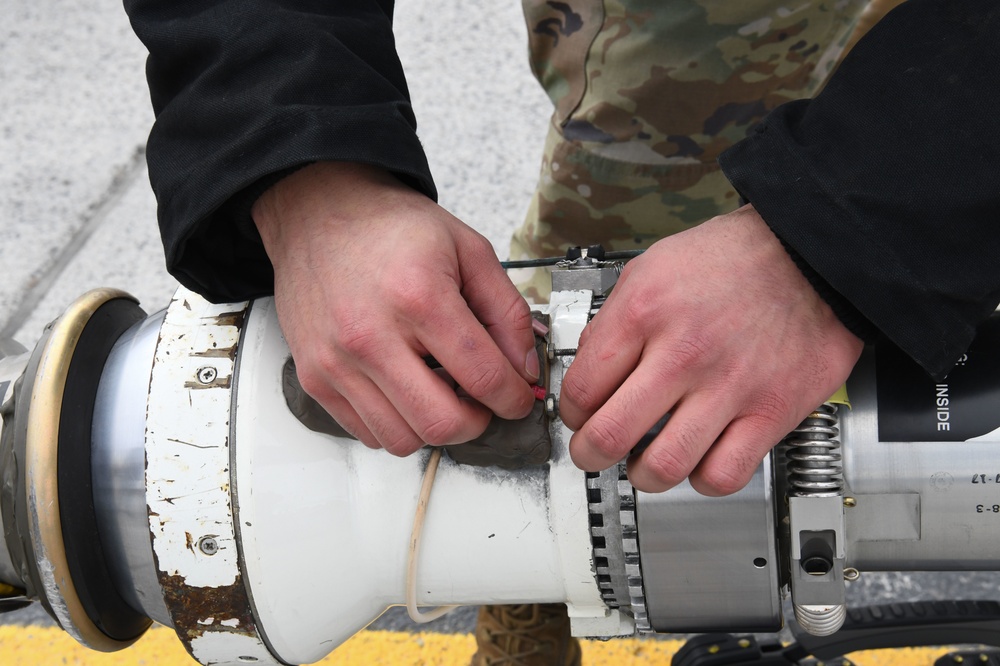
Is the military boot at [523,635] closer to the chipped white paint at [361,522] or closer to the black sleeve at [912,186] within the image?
the chipped white paint at [361,522]

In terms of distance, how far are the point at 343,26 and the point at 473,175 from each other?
1442 mm

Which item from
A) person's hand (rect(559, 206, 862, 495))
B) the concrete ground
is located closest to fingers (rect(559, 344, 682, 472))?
person's hand (rect(559, 206, 862, 495))

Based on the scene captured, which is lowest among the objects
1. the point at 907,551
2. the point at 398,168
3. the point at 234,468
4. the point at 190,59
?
the point at 907,551

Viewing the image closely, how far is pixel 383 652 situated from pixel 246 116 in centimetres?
99

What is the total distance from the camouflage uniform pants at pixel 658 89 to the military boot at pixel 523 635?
662mm

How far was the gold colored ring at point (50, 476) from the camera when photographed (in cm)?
78

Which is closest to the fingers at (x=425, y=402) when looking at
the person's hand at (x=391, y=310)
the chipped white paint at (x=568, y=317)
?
the person's hand at (x=391, y=310)

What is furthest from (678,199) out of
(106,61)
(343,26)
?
(106,61)

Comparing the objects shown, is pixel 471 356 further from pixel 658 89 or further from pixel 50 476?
pixel 658 89

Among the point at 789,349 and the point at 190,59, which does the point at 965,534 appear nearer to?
the point at 789,349

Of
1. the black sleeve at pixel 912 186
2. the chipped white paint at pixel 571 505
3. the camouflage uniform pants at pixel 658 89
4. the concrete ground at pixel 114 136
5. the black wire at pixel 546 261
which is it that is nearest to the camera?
the black sleeve at pixel 912 186

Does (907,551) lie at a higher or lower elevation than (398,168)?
lower

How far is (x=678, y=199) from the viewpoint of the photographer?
4.99ft

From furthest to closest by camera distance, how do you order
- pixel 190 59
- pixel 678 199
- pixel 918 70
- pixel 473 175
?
pixel 473 175, pixel 678 199, pixel 190 59, pixel 918 70
